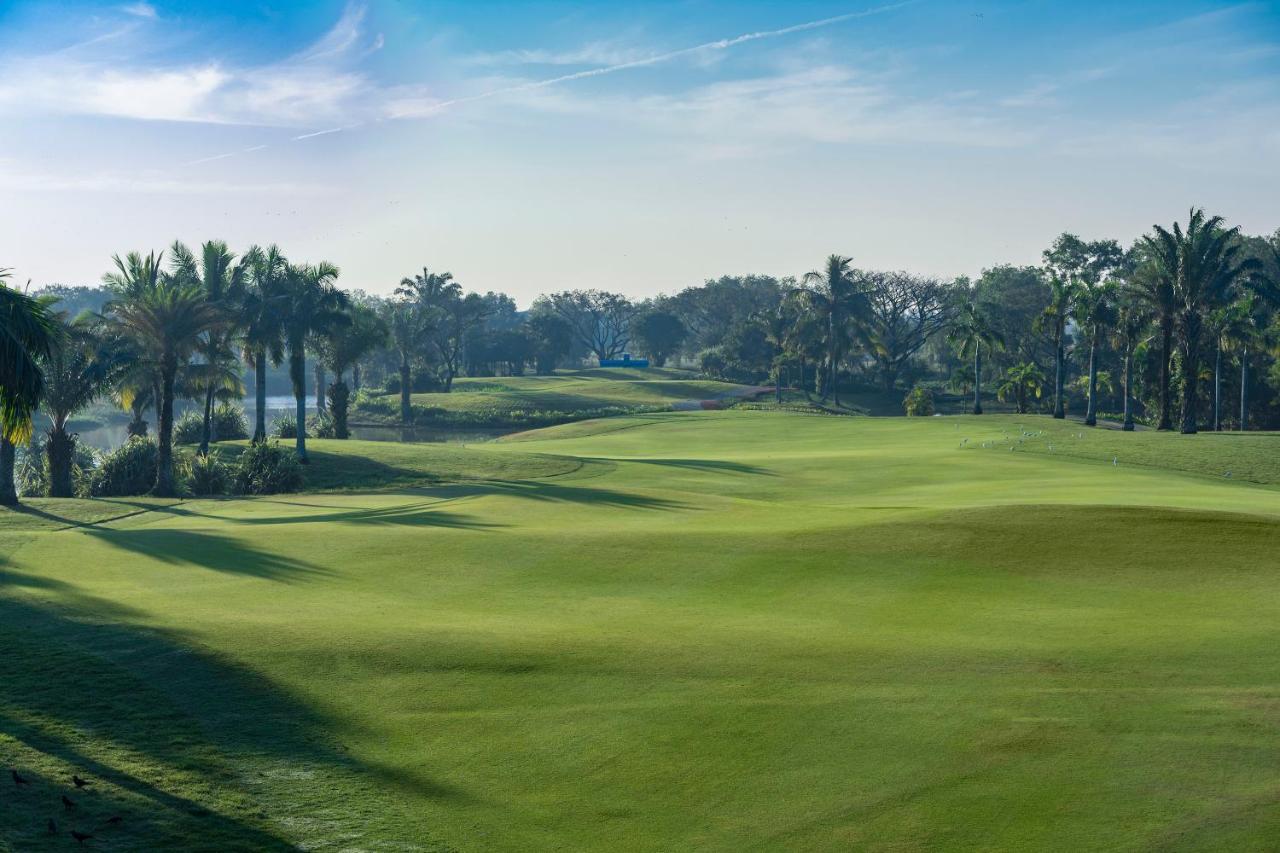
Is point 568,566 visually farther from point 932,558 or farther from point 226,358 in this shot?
point 226,358

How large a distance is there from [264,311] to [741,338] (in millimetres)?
99539

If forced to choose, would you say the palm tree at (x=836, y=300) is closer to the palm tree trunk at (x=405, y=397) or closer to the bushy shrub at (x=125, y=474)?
the palm tree trunk at (x=405, y=397)

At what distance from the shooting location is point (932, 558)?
22.9m

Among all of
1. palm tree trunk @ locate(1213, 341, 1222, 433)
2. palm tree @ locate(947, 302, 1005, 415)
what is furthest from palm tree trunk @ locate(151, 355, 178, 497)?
palm tree trunk @ locate(1213, 341, 1222, 433)

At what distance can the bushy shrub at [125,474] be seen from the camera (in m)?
47.5

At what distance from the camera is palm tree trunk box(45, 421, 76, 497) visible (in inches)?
1794

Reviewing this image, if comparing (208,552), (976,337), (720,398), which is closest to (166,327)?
(208,552)

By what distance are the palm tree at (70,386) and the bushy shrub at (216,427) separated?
14.6 meters

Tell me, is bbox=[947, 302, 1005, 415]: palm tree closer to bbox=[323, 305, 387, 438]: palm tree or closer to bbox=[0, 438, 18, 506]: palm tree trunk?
bbox=[323, 305, 387, 438]: palm tree

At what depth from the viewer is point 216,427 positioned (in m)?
65.2

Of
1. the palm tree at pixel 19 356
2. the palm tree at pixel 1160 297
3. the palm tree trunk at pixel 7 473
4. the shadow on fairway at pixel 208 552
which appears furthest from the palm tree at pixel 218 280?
the palm tree at pixel 1160 297

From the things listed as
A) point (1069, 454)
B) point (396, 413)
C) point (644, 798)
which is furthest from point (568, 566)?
point (396, 413)

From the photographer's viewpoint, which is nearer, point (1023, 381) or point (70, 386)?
point (70, 386)

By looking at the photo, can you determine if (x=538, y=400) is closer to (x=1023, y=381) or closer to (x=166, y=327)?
(x=1023, y=381)
